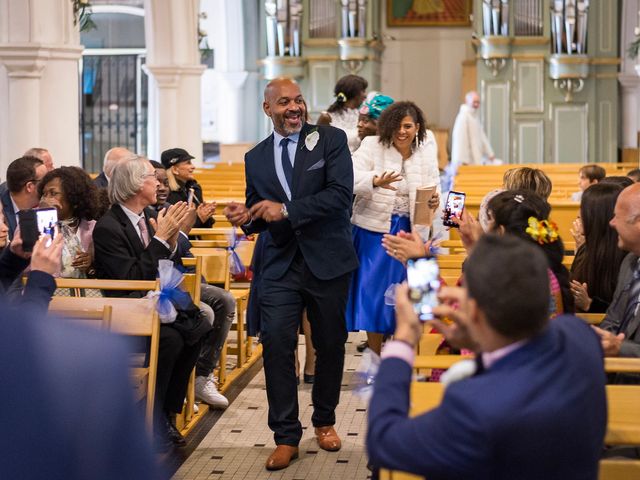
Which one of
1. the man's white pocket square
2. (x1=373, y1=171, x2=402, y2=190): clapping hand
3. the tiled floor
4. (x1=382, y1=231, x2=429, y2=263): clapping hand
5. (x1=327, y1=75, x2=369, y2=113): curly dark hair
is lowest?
the tiled floor

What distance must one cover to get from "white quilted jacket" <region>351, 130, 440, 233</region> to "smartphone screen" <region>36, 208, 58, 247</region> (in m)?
2.11

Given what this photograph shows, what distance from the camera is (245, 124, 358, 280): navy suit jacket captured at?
196 inches

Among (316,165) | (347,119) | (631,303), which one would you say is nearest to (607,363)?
(631,303)

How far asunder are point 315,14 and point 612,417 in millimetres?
18347

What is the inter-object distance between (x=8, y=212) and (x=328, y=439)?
230cm

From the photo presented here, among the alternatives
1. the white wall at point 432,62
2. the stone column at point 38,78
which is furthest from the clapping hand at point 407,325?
the white wall at point 432,62

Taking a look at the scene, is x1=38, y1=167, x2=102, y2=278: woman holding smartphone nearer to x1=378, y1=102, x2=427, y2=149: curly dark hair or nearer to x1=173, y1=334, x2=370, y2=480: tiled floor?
x1=173, y1=334, x2=370, y2=480: tiled floor

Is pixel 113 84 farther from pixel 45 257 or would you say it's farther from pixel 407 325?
pixel 407 325

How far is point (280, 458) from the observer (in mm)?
4973

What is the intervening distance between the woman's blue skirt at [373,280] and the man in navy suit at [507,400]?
383 centimetres

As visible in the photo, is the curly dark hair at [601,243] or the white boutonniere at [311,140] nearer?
the curly dark hair at [601,243]

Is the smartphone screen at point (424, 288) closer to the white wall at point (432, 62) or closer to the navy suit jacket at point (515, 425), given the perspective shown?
the navy suit jacket at point (515, 425)

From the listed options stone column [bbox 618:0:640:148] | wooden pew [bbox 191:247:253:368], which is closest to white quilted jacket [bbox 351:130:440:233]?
wooden pew [bbox 191:247:253:368]

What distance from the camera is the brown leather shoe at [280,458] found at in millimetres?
4973
